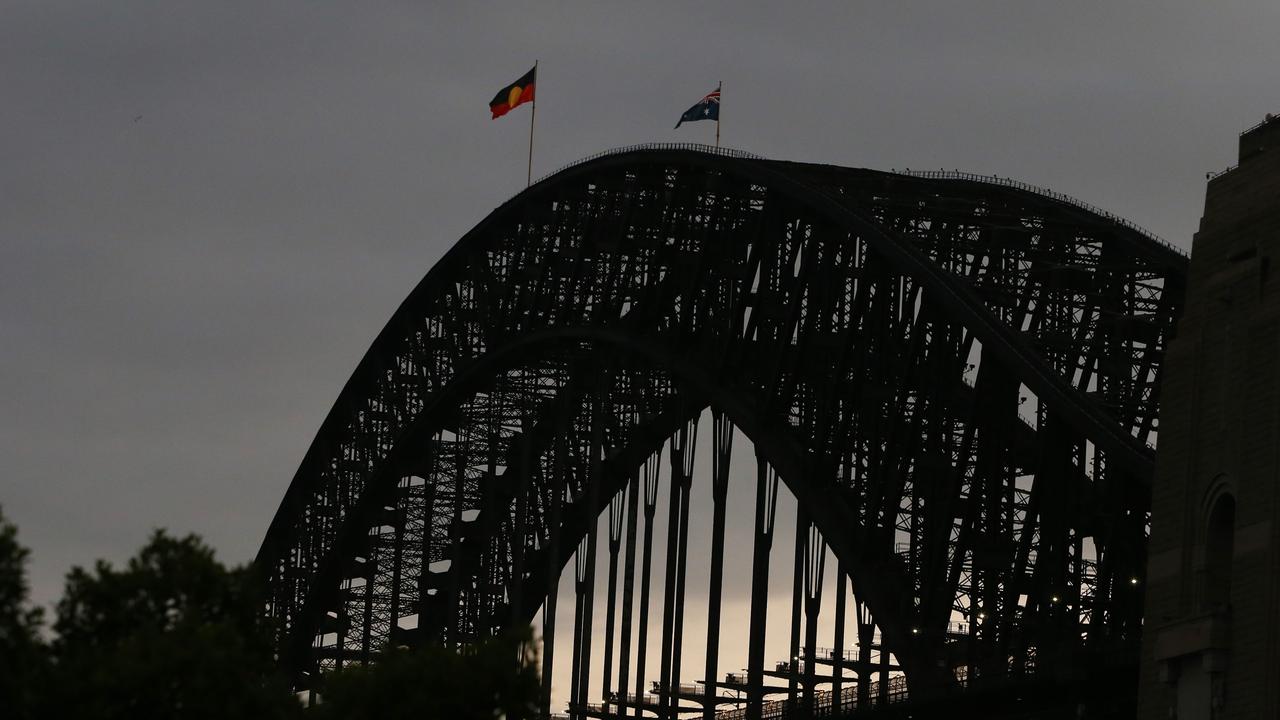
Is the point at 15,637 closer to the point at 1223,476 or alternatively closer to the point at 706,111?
the point at 1223,476

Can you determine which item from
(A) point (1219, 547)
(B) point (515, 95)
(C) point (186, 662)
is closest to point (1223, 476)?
(A) point (1219, 547)

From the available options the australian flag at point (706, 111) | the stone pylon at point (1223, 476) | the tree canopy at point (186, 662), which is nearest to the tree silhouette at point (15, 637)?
the tree canopy at point (186, 662)

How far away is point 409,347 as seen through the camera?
7313 inches

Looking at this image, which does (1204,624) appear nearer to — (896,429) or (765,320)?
(896,429)

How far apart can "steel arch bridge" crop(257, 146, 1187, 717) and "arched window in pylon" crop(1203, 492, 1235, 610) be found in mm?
16468

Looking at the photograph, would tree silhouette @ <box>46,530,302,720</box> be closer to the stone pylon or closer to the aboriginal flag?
the stone pylon

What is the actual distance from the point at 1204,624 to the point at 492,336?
8540cm

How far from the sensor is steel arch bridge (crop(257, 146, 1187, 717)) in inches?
4552

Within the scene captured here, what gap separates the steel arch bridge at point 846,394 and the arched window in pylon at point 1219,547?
16.5 m

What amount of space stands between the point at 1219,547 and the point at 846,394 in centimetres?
4411

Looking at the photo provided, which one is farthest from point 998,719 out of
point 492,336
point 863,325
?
A: point 492,336

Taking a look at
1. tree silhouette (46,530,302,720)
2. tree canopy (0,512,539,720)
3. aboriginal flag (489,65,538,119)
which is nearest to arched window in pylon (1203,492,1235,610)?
tree canopy (0,512,539,720)

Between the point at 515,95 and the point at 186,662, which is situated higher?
the point at 515,95

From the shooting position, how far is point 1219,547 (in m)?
89.8
